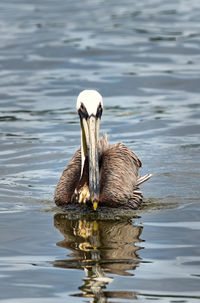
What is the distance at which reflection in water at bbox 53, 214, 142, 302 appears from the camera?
5.22 metres

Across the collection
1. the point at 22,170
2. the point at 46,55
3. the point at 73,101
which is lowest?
the point at 22,170

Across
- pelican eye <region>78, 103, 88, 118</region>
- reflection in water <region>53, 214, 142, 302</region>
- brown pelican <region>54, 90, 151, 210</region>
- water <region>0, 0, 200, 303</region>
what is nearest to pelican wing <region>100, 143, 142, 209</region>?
brown pelican <region>54, 90, 151, 210</region>

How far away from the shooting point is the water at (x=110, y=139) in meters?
5.45

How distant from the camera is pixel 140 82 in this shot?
1422 cm

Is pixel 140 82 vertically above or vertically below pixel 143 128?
above

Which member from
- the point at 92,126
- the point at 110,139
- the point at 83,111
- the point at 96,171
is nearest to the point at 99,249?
the point at 96,171

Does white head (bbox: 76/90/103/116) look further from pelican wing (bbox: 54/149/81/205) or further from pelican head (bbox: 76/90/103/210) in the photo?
pelican wing (bbox: 54/149/81/205)

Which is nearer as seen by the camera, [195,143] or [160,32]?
[195,143]

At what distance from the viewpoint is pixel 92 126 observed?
6.98 metres

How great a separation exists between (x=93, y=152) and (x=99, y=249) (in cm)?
121

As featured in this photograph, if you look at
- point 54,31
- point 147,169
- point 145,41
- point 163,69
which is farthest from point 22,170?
point 54,31

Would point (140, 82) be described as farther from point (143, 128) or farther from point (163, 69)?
point (143, 128)

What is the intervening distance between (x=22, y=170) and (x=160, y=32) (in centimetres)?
1056

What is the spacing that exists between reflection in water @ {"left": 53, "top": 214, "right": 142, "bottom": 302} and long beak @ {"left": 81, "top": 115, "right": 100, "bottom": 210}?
29 cm
